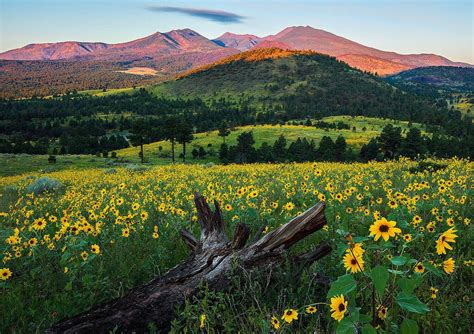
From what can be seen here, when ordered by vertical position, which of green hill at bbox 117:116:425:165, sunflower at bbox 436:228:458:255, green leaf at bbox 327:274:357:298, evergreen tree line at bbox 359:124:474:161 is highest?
sunflower at bbox 436:228:458:255

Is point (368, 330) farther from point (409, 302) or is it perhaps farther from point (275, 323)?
point (275, 323)

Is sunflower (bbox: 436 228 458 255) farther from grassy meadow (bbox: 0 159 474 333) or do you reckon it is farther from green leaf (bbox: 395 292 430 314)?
green leaf (bbox: 395 292 430 314)

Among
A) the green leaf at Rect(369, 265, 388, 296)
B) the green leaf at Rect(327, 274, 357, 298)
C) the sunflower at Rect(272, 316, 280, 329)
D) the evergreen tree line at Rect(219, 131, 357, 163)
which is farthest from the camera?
the evergreen tree line at Rect(219, 131, 357, 163)

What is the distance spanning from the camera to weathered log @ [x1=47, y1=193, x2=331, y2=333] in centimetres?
352

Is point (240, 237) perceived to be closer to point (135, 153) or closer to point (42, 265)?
point (42, 265)

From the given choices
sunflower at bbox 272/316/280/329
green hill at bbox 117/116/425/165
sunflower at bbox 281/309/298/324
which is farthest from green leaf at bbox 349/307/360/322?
green hill at bbox 117/116/425/165

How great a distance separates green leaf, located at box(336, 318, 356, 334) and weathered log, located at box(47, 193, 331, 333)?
1.68m

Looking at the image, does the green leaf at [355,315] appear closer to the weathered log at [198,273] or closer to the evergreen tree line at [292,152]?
the weathered log at [198,273]

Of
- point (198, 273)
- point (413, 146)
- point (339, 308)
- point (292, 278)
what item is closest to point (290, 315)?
point (339, 308)

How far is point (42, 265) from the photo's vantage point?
17.7ft

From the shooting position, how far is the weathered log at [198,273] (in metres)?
3.52

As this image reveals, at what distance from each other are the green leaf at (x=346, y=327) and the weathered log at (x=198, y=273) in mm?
1678

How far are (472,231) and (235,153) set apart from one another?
103203 millimetres

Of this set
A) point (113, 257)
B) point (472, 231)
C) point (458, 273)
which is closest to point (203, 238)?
point (113, 257)
